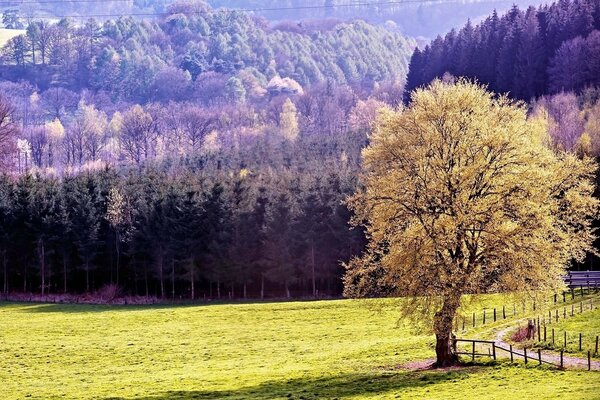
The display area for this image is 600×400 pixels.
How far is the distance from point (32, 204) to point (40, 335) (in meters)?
51.8

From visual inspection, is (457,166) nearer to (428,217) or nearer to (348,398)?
(428,217)

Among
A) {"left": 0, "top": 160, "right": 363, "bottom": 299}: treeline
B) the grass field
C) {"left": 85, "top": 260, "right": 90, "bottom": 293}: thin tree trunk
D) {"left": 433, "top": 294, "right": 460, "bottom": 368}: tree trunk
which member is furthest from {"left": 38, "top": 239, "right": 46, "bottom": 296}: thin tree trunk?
{"left": 433, "top": 294, "right": 460, "bottom": 368}: tree trunk

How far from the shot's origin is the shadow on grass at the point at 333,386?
1918 inches

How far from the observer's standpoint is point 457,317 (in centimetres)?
5247

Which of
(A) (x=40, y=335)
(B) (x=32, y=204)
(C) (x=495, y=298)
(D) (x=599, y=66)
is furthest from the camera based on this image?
(D) (x=599, y=66)


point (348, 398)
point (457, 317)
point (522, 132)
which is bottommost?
point (348, 398)

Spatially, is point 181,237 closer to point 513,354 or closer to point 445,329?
point 513,354

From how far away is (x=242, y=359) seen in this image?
65250mm

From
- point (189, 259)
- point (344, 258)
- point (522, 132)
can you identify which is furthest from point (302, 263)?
point (522, 132)

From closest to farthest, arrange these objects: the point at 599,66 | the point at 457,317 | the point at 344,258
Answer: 1. the point at 457,317
2. the point at 344,258
3. the point at 599,66

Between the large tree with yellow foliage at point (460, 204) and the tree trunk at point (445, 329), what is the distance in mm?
65

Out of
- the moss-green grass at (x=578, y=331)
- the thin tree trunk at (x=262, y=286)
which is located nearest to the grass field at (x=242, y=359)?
the moss-green grass at (x=578, y=331)

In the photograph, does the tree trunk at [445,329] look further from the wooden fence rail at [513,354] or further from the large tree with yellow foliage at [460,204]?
the wooden fence rail at [513,354]

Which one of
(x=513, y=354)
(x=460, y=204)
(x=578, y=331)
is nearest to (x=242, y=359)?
(x=513, y=354)
